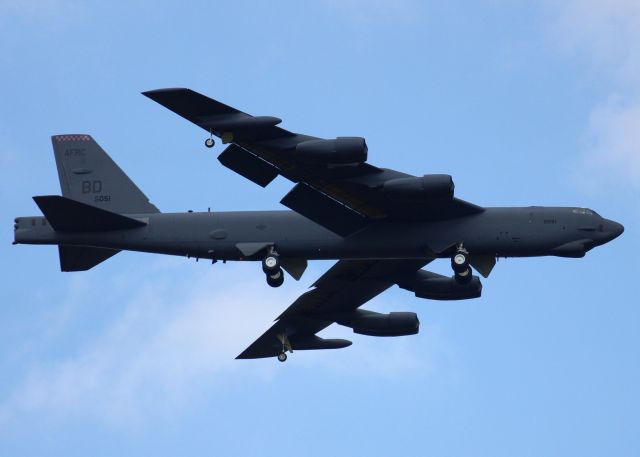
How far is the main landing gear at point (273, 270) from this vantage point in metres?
56.2

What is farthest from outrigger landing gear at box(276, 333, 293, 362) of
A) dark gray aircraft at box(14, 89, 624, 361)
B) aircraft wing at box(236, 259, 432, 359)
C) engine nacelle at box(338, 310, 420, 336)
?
dark gray aircraft at box(14, 89, 624, 361)

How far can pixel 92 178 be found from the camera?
61500 mm

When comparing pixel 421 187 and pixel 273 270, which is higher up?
pixel 421 187

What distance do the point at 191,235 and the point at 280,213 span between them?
3.58 meters

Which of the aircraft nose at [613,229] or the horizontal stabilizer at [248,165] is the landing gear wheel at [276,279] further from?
the aircraft nose at [613,229]

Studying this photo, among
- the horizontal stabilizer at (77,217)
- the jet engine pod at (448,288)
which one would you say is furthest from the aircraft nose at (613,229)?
the horizontal stabilizer at (77,217)

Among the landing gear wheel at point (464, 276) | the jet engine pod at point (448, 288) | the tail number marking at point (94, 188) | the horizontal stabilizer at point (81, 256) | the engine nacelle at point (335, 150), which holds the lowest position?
the landing gear wheel at point (464, 276)

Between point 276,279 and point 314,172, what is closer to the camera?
point 314,172

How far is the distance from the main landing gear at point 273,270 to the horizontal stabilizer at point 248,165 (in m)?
3.60

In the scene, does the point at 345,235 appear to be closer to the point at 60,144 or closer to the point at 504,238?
the point at 504,238

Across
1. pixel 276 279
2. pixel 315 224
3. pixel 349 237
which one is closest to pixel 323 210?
pixel 315 224

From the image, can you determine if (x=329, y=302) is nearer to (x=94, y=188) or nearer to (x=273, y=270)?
(x=273, y=270)

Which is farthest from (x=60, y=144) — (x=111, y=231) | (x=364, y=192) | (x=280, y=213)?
(x=364, y=192)

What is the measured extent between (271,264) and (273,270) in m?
0.25
